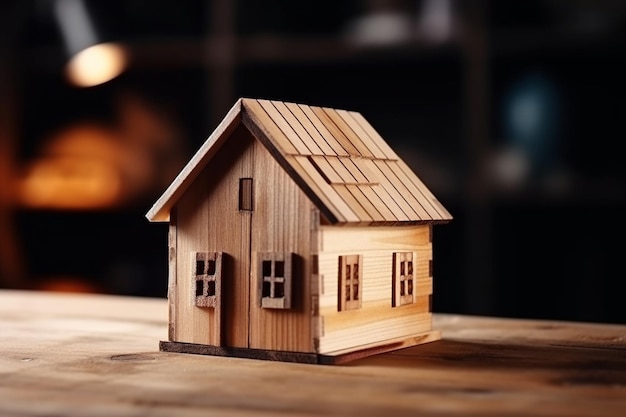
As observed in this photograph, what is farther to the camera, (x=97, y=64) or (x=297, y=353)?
(x=97, y=64)

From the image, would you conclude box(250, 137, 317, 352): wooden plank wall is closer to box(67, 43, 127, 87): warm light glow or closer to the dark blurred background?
the dark blurred background

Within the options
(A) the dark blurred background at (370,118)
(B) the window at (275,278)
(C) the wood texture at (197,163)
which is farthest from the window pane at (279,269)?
(A) the dark blurred background at (370,118)

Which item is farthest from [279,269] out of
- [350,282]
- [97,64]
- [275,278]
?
[97,64]

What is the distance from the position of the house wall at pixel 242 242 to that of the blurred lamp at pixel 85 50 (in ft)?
8.61

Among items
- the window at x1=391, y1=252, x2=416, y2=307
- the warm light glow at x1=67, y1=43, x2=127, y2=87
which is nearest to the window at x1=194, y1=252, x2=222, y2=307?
the window at x1=391, y1=252, x2=416, y2=307

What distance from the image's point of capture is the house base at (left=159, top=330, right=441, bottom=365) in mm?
1553

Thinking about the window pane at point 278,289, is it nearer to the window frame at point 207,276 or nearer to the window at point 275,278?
the window at point 275,278

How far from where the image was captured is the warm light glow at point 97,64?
421 cm

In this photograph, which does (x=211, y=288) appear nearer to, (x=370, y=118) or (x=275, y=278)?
(x=275, y=278)

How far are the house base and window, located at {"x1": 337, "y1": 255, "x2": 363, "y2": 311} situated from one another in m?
0.07

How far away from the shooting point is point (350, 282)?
162cm

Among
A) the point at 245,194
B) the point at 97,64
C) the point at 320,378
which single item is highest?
the point at 97,64

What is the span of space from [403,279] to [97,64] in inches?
110

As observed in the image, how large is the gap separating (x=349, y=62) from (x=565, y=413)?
2.95 m
